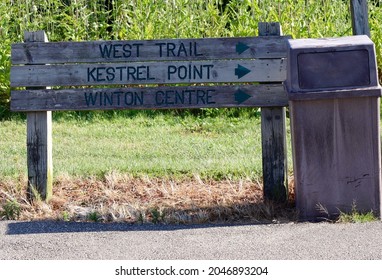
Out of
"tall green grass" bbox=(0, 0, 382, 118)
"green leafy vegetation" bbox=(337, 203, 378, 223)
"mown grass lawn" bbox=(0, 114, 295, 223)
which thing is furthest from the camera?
"tall green grass" bbox=(0, 0, 382, 118)

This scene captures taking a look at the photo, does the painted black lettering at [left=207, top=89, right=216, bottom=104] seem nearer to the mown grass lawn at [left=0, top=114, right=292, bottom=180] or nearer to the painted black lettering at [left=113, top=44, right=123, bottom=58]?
the painted black lettering at [left=113, top=44, right=123, bottom=58]

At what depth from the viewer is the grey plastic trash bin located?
721cm

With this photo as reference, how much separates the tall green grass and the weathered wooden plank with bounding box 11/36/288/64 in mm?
4501

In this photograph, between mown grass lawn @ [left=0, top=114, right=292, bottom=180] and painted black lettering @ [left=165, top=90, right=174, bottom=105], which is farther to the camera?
mown grass lawn @ [left=0, top=114, right=292, bottom=180]

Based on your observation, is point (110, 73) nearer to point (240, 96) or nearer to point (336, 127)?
point (240, 96)

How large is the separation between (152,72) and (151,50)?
0.61 feet

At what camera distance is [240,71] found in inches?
317

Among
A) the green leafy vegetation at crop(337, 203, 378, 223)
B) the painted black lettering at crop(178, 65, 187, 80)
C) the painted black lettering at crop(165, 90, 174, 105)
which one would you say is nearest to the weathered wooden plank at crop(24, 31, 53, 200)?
the painted black lettering at crop(165, 90, 174, 105)

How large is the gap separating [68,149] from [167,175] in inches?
70.9

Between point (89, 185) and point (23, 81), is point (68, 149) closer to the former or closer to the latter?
point (89, 185)

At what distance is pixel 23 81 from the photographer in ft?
26.8

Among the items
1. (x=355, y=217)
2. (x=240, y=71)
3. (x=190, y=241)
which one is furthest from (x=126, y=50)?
(x=355, y=217)

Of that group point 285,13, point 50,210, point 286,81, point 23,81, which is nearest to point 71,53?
point 23,81

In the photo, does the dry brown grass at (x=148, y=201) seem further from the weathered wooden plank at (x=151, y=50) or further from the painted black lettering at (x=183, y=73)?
the weathered wooden plank at (x=151, y=50)
